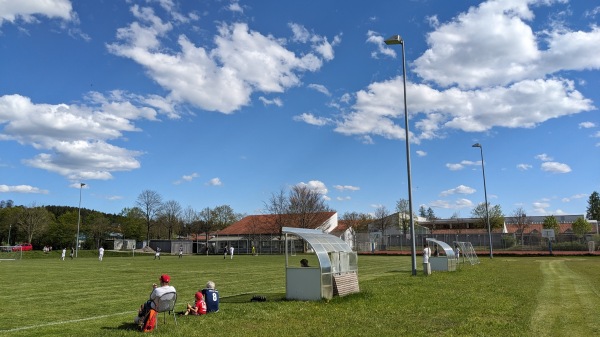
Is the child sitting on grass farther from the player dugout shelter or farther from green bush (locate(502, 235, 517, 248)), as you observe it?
green bush (locate(502, 235, 517, 248))

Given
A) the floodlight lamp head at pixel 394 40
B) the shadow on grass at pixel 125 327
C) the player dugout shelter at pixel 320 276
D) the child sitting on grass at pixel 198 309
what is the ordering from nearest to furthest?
the shadow on grass at pixel 125 327 < the child sitting on grass at pixel 198 309 < the player dugout shelter at pixel 320 276 < the floodlight lamp head at pixel 394 40

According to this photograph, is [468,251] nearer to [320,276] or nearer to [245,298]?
[320,276]

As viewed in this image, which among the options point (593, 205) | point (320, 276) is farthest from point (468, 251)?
point (593, 205)

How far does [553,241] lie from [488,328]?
60744 mm

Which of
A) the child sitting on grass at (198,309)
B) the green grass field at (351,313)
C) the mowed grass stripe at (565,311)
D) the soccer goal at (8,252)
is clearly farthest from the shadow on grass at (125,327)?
the soccer goal at (8,252)

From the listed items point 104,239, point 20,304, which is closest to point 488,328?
point 20,304

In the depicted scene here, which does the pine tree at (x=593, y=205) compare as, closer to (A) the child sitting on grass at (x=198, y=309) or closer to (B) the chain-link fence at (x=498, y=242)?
(B) the chain-link fence at (x=498, y=242)

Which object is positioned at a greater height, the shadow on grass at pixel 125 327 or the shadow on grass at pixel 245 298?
the shadow on grass at pixel 125 327

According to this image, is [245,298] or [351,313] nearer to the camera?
[351,313]

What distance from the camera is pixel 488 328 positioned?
1024 centimetres

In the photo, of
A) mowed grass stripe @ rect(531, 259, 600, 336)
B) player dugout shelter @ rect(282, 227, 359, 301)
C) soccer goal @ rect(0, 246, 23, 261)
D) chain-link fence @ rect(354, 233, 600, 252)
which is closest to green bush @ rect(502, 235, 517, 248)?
chain-link fence @ rect(354, 233, 600, 252)

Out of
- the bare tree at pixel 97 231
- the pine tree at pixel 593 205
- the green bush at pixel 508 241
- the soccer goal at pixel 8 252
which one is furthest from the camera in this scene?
the pine tree at pixel 593 205

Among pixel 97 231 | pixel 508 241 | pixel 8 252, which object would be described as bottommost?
pixel 8 252

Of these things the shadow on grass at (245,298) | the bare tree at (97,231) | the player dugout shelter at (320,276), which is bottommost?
the shadow on grass at (245,298)
